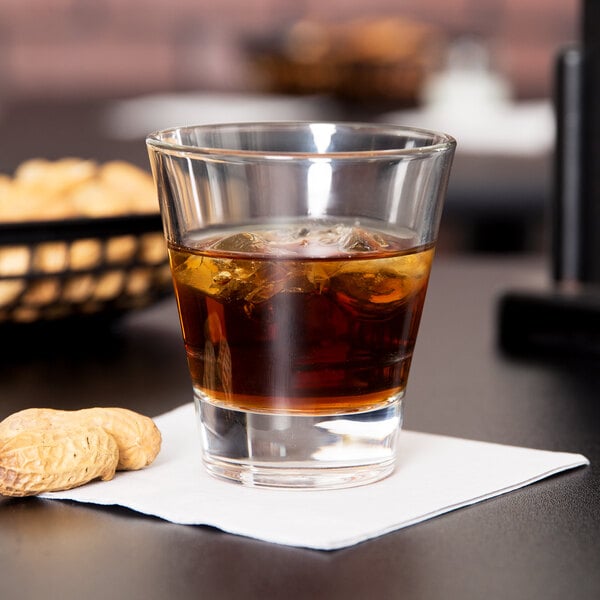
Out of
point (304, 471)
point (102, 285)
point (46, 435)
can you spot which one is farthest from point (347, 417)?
point (102, 285)

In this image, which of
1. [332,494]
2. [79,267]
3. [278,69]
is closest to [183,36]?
[278,69]

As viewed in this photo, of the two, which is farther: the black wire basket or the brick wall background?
the brick wall background

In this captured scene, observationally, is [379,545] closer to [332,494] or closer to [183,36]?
[332,494]

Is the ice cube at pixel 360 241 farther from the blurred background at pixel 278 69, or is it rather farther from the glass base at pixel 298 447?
the blurred background at pixel 278 69

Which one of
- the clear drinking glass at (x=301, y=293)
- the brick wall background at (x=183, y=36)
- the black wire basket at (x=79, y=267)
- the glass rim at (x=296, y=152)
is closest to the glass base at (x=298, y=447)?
the clear drinking glass at (x=301, y=293)

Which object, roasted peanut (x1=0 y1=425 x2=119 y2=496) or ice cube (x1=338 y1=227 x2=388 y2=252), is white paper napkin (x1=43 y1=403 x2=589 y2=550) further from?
ice cube (x1=338 y1=227 x2=388 y2=252)

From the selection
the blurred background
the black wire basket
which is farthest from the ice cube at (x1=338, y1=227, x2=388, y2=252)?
the blurred background
